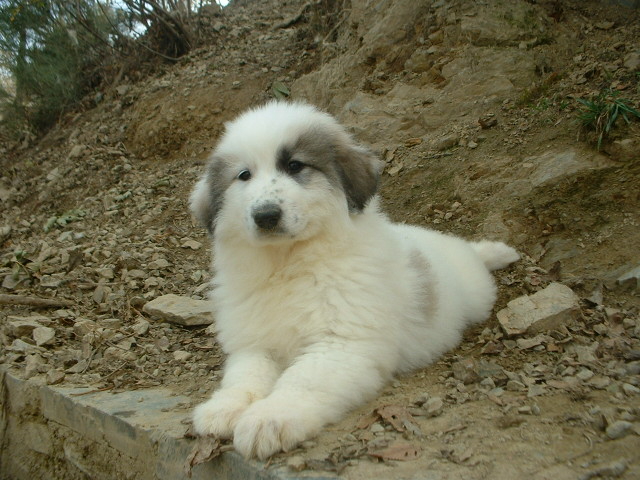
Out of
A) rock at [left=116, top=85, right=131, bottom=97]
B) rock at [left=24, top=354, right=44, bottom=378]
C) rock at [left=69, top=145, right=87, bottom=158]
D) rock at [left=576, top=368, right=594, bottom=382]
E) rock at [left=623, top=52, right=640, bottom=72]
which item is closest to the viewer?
rock at [left=576, top=368, right=594, bottom=382]

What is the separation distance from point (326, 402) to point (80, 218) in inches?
202

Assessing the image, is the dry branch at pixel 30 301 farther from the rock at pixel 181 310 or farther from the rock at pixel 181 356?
the rock at pixel 181 356

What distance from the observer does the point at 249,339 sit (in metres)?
3.04

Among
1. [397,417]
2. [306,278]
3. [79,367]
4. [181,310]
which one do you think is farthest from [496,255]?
[79,367]

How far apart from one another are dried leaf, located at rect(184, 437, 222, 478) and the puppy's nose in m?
1.00

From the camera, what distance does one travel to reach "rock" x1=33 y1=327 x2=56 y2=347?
4141 millimetres

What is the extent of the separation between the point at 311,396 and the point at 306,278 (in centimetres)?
73

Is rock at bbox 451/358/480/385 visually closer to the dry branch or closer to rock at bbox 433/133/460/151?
rock at bbox 433/133/460/151

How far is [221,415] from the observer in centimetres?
243

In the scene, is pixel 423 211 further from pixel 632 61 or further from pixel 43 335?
pixel 43 335

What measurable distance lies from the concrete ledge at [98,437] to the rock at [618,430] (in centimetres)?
108

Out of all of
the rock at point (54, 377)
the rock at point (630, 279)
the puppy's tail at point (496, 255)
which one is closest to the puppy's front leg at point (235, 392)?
the rock at point (54, 377)

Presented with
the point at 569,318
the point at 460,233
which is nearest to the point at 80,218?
the point at 460,233

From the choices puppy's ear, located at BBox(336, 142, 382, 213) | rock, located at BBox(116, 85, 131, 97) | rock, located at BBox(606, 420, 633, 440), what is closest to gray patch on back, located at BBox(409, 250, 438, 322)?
puppy's ear, located at BBox(336, 142, 382, 213)
